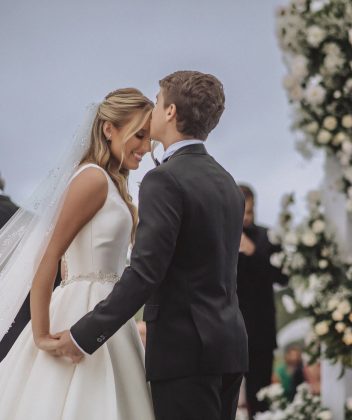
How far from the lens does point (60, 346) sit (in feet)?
9.48

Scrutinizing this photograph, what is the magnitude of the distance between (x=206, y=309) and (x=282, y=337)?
9.17m

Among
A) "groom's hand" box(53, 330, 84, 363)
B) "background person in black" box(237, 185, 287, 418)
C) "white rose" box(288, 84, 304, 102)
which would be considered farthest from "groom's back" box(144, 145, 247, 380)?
"background person in black" box(237, 185, 287, 418)

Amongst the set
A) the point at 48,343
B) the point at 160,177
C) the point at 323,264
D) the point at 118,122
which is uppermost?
the point at 118,122

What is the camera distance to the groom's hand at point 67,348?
9.26 ft

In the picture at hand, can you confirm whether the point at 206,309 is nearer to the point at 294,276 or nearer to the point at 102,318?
the point at 102,318

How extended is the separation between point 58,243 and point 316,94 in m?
2.47

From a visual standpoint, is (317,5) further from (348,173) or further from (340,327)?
(340,327)

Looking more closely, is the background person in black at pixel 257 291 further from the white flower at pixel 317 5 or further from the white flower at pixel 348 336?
the white flower at pixel 317 5

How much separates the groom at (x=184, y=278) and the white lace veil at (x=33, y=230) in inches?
19.2

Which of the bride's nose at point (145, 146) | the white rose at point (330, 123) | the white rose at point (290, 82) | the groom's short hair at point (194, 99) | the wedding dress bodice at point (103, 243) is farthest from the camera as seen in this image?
the white rose at point (290, 82)

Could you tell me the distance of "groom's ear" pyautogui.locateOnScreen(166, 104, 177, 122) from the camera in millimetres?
2811

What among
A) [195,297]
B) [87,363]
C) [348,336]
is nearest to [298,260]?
[348,336]

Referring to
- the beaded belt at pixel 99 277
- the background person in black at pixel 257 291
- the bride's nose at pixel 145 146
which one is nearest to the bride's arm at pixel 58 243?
the beaded belt at pixel 99 277

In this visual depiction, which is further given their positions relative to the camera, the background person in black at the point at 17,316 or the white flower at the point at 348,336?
the white flower at the point at 348,336
